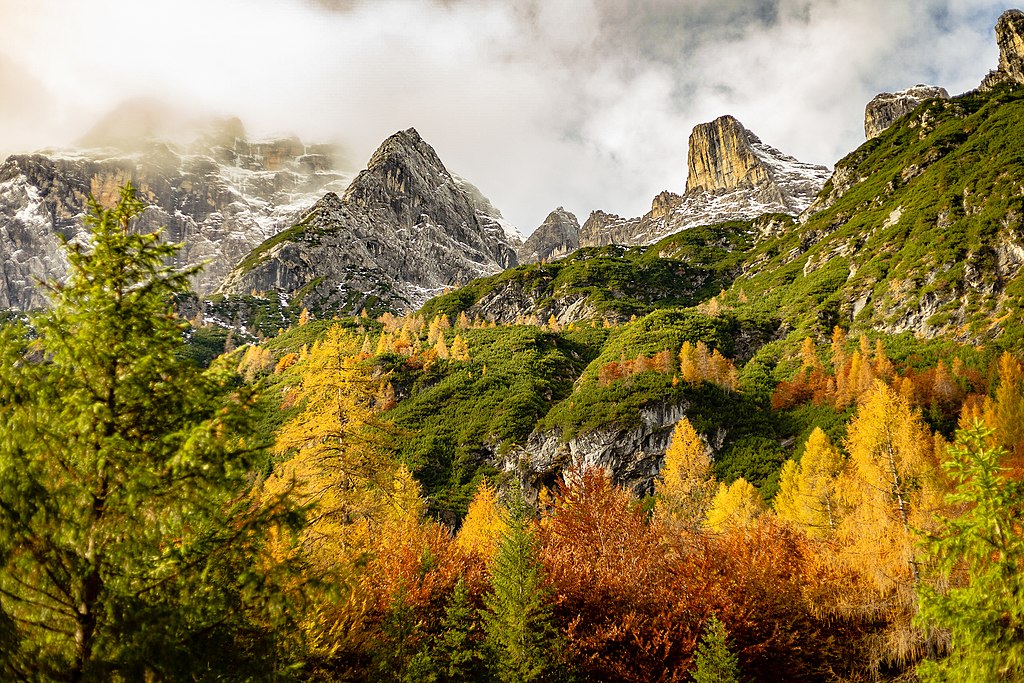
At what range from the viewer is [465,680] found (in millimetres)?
16438

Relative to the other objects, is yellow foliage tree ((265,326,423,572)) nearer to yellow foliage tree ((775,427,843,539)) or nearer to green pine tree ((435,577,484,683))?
green pine tree ((435,577,484,683))

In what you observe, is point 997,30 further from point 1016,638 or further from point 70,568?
point 70,568

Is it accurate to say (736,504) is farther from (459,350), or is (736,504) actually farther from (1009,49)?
(1009,49)

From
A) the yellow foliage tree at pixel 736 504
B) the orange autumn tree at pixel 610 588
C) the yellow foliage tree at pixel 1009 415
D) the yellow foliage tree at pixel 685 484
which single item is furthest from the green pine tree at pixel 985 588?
the yellow foliage tree at pixel 1009 415

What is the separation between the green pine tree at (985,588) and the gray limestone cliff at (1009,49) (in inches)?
8104

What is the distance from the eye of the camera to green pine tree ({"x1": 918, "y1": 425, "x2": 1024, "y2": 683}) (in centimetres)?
1049

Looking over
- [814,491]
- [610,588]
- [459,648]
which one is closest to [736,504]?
[814,491]

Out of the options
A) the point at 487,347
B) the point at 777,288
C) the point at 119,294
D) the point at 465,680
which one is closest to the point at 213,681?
the point at 119,294

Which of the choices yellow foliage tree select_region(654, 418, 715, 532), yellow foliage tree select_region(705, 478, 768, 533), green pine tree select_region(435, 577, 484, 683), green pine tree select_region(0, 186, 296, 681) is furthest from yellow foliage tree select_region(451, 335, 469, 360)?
green pine tree select_region(0, 186, 296, 681)

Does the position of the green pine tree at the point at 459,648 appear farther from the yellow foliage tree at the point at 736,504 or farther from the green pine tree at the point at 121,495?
A: the yellow foliage tree at the point at 736,504

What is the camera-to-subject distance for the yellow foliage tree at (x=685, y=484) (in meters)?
50.9

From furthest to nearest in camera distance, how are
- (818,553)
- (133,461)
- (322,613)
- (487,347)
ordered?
(487,347)
(818,553)
(322,613)
(133,461)

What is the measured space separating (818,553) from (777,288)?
125062 millimetres

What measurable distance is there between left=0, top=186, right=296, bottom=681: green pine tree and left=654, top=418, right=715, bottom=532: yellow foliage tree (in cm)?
4594
